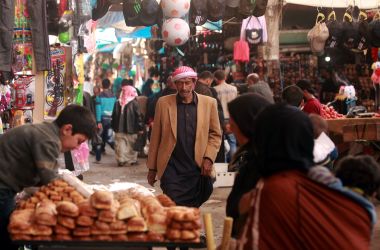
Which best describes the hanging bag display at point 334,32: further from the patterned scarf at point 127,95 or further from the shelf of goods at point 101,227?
the shelf of goods at point 101,227

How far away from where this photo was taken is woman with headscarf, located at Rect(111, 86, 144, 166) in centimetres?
1850

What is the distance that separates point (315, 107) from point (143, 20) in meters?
2.97

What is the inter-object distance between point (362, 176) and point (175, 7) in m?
8.16

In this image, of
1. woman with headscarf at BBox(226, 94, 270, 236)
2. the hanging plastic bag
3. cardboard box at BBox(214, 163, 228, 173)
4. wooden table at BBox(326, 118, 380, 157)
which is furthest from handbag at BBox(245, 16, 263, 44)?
woman with headscarf at BBox(226, 94, 270, 236)

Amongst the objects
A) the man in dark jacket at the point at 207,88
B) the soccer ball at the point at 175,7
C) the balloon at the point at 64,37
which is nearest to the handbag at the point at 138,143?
the man in dark jacket at the point at 207,88

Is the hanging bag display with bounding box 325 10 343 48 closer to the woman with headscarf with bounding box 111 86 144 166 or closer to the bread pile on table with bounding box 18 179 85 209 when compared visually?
the woman with headscarf with bounding box 111 86 144 166

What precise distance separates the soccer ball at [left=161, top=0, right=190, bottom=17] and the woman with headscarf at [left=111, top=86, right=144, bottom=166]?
19.4 ft

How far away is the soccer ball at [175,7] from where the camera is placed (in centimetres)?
1253

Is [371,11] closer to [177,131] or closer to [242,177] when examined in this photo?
[177,131]

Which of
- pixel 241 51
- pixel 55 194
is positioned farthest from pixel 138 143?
pixel 55 194

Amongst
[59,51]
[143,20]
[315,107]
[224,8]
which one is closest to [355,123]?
[315,107]

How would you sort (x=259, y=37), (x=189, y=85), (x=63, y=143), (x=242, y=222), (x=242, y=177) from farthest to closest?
1. (x=259, y=37)
2. (x=189, y=85)
3. (x=63, y=143)
4. (x=242, y=177)
5. (x=242, y=222)

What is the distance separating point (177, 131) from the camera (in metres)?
8.21

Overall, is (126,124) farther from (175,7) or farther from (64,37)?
(64,37)
